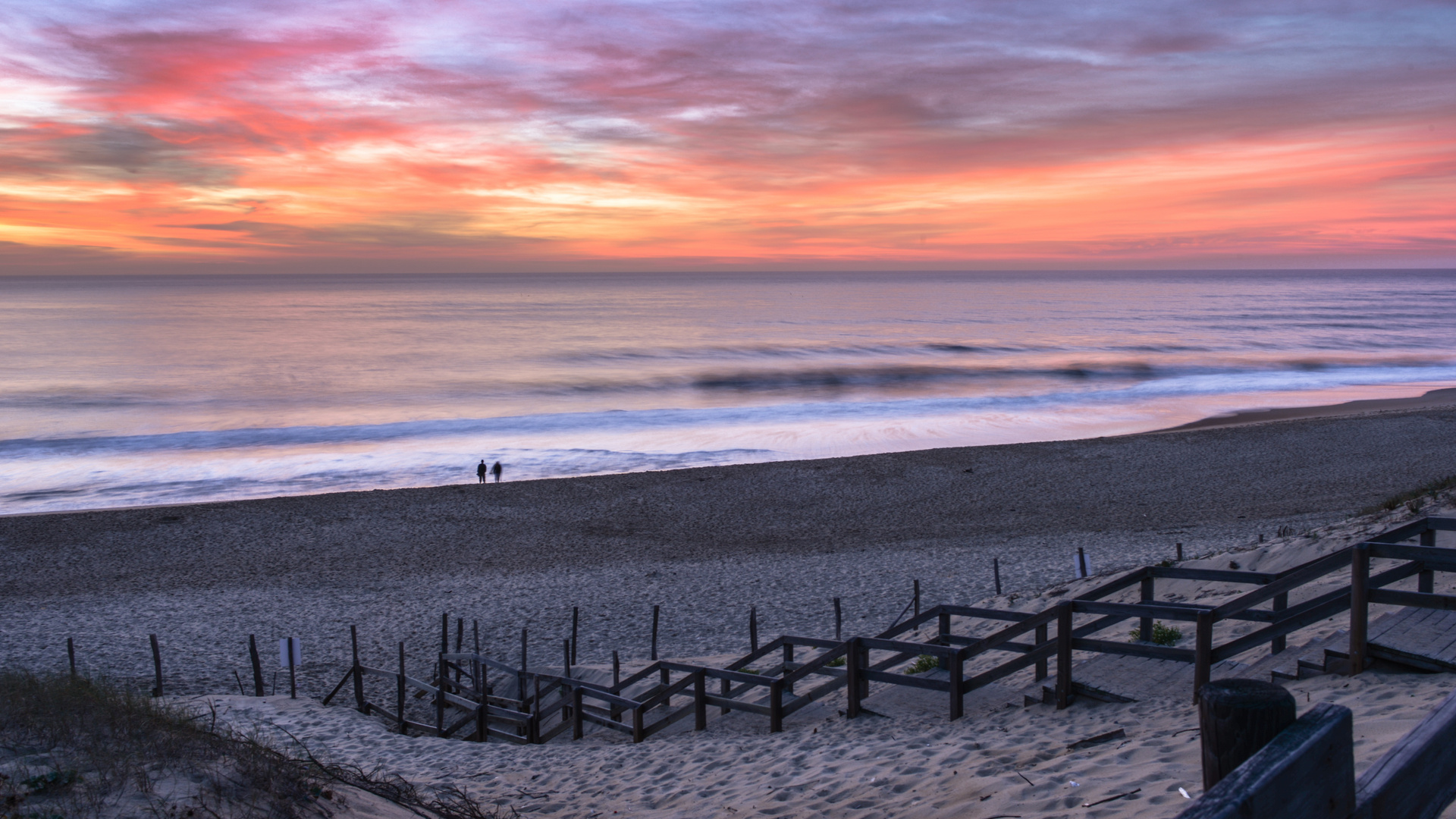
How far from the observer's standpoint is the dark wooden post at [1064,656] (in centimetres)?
735

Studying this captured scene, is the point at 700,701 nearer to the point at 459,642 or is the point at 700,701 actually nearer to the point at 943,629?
the point at 943,629

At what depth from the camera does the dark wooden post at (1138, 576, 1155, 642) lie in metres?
8.31

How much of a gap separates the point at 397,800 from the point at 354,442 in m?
38.2

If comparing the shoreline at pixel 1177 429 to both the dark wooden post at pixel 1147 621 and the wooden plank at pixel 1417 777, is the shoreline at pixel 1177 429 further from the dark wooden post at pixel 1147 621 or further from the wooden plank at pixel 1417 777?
the wooden plank at pixel 1417 777

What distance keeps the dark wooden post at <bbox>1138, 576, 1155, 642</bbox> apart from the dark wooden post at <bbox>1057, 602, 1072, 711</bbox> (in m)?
0.85

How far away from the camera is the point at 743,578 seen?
20891mm

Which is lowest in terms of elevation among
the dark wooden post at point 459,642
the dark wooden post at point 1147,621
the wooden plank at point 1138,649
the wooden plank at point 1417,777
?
the dark wooden post at point 459,642

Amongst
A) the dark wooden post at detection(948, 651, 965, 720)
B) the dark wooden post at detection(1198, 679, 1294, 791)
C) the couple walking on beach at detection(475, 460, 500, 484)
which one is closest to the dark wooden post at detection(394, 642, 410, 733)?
the dark wooden post at detection(948, 651, 965, 720)

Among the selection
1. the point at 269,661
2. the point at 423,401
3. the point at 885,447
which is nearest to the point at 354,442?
the point at 423,401

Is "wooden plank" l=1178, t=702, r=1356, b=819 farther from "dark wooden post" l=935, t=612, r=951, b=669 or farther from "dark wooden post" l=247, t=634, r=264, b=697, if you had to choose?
"dark wooden post" l=247, t=634, r=264, b=697

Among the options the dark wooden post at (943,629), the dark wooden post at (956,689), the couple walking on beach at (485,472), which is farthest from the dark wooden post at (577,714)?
the couple walking on beach at (485,472)

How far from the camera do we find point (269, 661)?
645 inches

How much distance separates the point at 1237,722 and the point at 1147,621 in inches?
265

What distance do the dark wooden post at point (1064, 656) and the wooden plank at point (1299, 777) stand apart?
5493 mm
